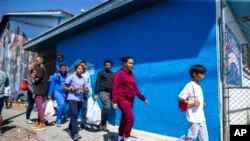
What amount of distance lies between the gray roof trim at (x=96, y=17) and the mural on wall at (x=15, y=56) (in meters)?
6.93

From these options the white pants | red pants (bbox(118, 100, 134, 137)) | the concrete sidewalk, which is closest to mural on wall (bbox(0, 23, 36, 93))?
the concrete sidewalk

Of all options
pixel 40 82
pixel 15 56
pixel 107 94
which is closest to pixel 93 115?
pixel 107 94

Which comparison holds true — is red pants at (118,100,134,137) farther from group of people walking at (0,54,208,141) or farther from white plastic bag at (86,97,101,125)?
white plastic bag at (86,97,101,125)

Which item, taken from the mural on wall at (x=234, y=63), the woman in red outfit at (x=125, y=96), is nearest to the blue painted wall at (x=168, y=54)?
the woman in red outfit at (x=125, y=96)

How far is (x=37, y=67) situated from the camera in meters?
6.69

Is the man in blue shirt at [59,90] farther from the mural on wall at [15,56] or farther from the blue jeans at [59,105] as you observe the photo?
the mural on wall at [15,56]

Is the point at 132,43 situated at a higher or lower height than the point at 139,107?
higher

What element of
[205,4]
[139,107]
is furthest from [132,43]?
[205,4]

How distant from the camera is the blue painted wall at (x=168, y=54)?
5219 mm

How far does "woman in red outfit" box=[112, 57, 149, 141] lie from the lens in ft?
16.5

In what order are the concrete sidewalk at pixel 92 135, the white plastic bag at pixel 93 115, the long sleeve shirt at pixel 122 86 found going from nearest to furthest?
the long sleeve shirt at pixel 122 86
the concrete sidewalk at pixel 92 135
the white plastic bag at pixel 93 115

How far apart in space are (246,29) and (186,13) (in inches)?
105

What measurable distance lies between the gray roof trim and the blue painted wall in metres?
0.22

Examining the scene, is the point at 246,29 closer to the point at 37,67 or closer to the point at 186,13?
the point at 186,13
